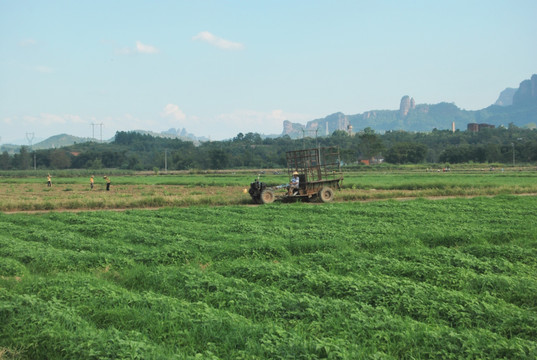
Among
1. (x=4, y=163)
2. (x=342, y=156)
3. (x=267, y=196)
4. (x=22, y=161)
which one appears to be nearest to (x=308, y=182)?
(x=267, y=196)

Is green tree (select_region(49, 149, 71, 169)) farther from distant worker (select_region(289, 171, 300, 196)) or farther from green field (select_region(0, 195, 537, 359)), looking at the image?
green field (select_region(0, 195, 537, 359))

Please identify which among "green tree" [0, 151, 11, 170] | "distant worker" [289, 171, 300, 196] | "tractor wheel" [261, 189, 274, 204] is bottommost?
"tractor wheel" [261, 189, 274, 204]

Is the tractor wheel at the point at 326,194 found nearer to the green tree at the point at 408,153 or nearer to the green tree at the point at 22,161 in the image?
the green tree at the point at 408,153

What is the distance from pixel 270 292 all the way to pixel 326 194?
756 inches

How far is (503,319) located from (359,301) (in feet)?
7.46

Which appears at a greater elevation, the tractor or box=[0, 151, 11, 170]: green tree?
box=[0, 151, 11, 170]: green tree

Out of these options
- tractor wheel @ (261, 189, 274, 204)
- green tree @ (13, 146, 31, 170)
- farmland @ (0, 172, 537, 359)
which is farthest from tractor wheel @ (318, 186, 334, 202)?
green tree @ (13, 146, 31, 170)

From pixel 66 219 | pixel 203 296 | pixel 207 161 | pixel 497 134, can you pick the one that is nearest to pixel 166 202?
pixel 66 219

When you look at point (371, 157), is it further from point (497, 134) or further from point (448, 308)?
point (448, 308)

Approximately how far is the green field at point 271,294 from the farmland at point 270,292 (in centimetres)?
3

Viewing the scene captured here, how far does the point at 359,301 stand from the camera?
770 centimetres

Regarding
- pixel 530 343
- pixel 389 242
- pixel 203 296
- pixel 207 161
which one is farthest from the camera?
pixel 207 161

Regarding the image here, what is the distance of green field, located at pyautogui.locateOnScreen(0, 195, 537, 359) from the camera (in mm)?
6062

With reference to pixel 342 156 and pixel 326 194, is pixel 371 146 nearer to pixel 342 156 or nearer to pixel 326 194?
pixel 342 156
